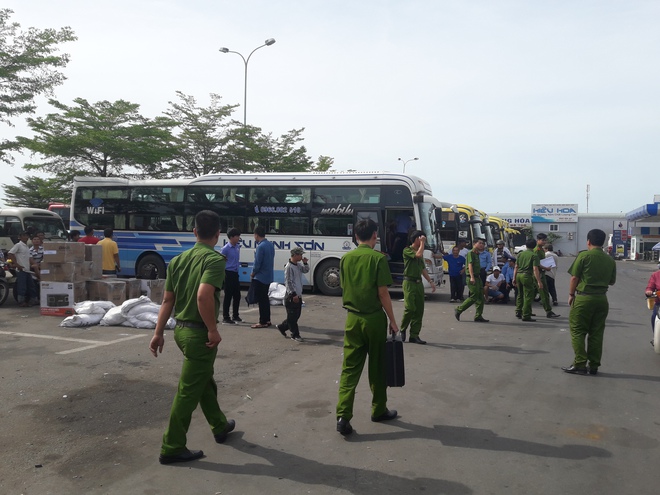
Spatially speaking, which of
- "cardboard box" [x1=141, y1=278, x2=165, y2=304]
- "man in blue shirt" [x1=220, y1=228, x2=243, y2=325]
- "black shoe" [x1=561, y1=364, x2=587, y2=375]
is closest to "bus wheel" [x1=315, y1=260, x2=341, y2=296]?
"cardboard box" [x1=141, y1=278, x2=165, y2=304]

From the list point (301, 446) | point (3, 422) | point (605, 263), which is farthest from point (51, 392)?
point (605, 263)

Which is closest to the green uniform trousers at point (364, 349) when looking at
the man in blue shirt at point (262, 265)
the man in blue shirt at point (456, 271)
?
the man in blue shirt at point (262, 265)

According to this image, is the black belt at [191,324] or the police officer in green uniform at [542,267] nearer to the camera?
the black belt at [191,324]

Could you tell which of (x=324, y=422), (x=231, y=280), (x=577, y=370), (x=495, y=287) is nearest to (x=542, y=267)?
(x=495, y=287)

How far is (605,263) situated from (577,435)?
2.98 metres

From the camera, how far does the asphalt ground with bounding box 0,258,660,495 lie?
165 inches

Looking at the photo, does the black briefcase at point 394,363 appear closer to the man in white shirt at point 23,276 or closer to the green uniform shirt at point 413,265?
the green uniform shirt at point 413,265

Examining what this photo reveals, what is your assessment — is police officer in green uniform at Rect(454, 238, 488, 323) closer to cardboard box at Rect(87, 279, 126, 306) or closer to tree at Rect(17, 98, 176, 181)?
cardboard box at Rect(87, 279, 126, 306)

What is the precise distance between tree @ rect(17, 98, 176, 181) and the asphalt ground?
19.7 meters

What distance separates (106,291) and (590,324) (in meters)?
9.15

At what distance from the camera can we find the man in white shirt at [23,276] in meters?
12.8

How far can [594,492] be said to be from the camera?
398cm

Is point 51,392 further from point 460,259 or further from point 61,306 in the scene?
point 460,259

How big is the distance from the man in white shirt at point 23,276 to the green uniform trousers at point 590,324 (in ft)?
36.3
